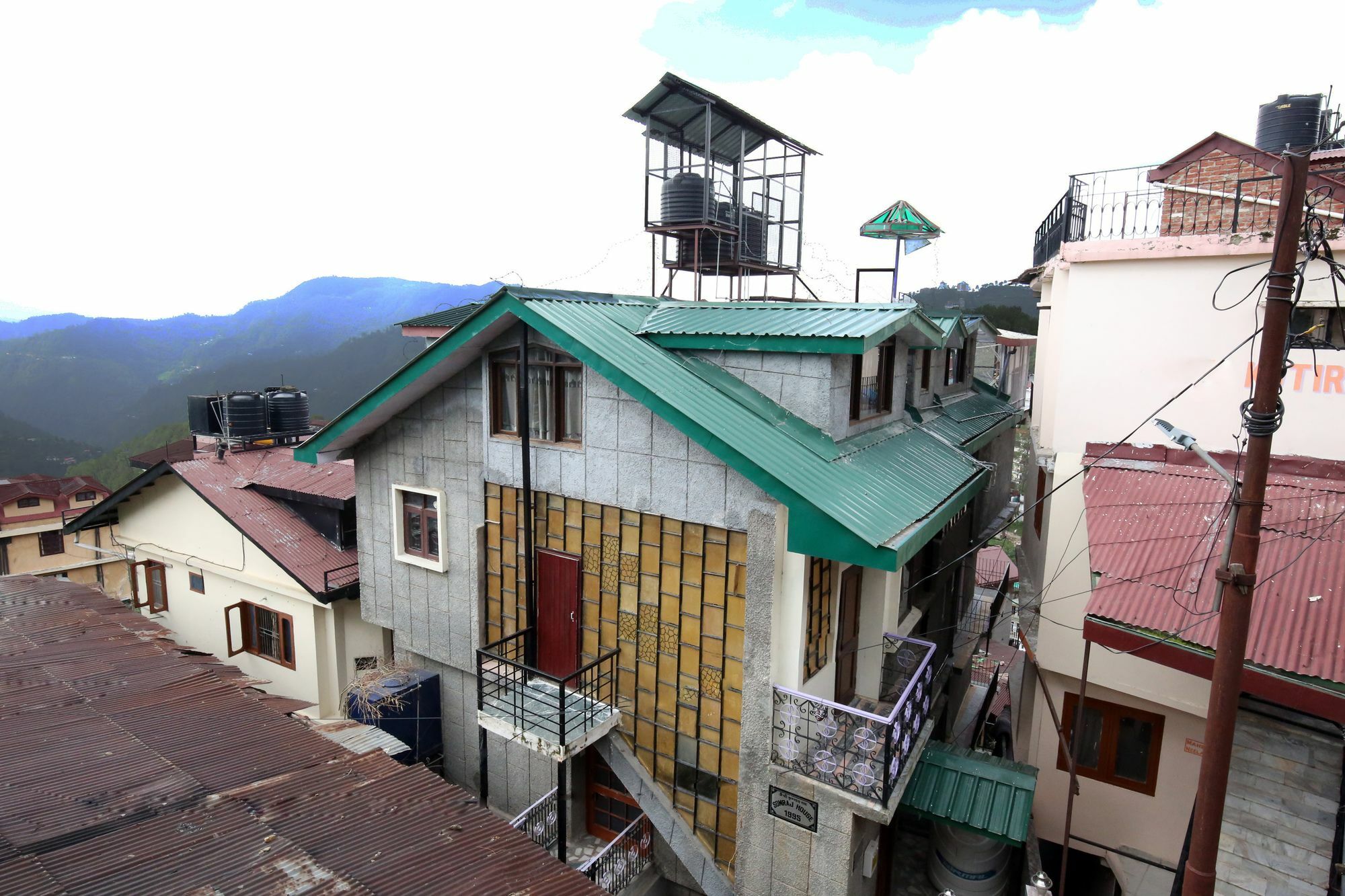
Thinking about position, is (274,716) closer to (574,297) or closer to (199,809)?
(199,809)

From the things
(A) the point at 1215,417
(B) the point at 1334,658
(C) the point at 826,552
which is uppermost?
(A) the point at 1215,417

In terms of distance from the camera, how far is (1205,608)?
27.0 ft

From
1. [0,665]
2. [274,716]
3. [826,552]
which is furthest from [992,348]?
[0,665]

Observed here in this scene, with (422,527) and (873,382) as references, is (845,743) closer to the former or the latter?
(873,382)

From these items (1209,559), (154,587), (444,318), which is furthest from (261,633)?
(1209,559)

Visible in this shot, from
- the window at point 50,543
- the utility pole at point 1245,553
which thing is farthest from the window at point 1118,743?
the window at point 50,543

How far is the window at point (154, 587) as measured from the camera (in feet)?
61.8

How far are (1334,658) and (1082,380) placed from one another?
5.57 m

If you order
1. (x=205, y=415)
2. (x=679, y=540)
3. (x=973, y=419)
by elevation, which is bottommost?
(x=679, y=540)

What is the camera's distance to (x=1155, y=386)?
1122 centimetres

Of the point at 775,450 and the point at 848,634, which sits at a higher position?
the point at 775,450

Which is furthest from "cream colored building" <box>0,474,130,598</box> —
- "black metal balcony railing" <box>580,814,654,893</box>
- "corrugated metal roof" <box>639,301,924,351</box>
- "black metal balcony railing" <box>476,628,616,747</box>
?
"corrugated metal roof" <box>639,301,924,351</box>

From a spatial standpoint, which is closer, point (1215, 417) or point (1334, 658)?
point (1334, 658)

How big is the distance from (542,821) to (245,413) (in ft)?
48.3
